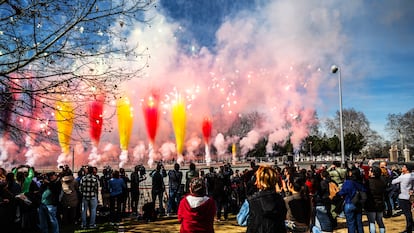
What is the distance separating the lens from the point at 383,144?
76062mm

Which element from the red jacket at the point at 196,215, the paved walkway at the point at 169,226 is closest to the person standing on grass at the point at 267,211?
the red jacket at the point at 196,215

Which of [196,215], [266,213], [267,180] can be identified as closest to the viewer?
[266,213]

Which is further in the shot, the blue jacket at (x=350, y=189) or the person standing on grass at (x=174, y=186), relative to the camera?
the person standing on grass at (x=174, y=186)

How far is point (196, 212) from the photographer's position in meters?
4.97

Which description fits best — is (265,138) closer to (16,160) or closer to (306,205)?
(16,160)

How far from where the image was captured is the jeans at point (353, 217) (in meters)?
7.73

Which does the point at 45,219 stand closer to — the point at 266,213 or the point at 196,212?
the point at 196,212

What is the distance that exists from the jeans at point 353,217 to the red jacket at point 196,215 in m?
4.18

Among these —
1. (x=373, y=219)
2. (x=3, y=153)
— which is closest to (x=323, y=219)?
(x=373, y=219)

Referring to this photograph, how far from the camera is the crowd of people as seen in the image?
15.9 feet

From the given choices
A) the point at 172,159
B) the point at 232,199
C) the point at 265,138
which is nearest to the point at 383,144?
the point at 265,138

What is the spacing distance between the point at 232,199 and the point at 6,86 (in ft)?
31.4

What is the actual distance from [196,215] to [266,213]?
1083 mm

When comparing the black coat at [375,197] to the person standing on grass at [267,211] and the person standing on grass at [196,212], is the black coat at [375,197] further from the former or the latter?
the person standing on grass at [196,212]
